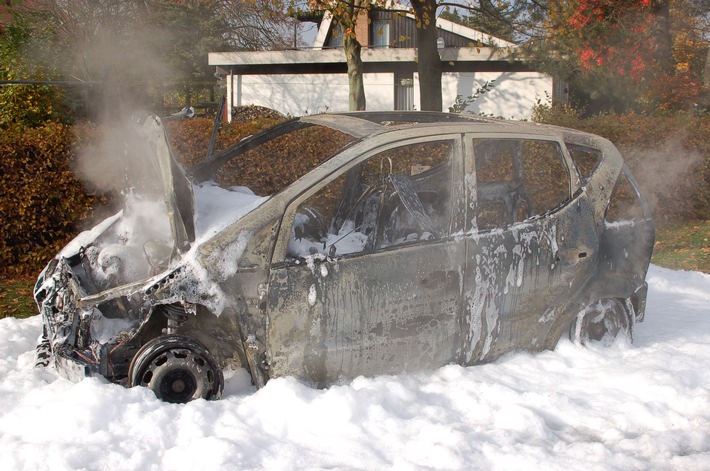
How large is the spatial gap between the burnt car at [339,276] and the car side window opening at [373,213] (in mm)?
21

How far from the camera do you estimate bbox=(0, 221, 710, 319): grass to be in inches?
286

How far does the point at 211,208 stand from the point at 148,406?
1263 mm

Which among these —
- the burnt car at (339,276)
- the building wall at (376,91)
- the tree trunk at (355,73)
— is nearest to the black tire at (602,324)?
the burnt car at (339,276)

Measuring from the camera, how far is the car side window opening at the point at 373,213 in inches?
186

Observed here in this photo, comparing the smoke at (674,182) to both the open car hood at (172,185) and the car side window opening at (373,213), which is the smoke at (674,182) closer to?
the car side window opening at (373,213)

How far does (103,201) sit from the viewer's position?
8.72 m

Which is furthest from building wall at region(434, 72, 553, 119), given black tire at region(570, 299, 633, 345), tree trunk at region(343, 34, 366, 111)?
black tire at region(570, 299, 633, 345)

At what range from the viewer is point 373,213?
18.3ft

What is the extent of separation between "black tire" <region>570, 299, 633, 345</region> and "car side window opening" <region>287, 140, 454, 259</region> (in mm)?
1288

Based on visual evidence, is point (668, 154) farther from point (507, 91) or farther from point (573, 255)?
point (507, 91)

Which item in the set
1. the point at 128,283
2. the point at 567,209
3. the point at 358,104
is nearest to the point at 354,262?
the point at 128,283

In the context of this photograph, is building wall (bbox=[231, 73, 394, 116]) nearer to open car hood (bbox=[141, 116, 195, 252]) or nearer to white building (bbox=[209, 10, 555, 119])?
white building (bbox=[209, 10, 555, 119])

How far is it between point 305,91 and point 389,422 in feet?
78.4

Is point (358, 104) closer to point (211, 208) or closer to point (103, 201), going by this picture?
point (103, 201)
